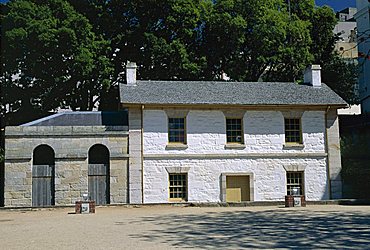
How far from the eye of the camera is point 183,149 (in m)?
26.1

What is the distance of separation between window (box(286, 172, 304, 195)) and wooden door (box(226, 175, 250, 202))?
2226 millimetres

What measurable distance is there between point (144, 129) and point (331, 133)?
9.93 meters

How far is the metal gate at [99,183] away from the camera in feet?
82.4

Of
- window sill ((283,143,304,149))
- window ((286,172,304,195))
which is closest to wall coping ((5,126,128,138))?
window sill ((283,143,304,149))

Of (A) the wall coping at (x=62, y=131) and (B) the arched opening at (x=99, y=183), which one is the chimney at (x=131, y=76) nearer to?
(A) the wall coping at (x=62, y=131)

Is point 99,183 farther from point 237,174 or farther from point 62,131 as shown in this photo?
point 237,174

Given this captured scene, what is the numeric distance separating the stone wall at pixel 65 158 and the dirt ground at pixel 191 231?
4747 mm

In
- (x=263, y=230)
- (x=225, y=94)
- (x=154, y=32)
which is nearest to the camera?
(x=263, y=230)

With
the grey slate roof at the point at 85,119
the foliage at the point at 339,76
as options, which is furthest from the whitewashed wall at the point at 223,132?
the foliage at the point at 339,76

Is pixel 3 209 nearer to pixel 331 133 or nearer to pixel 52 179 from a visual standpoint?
pixel 52 179

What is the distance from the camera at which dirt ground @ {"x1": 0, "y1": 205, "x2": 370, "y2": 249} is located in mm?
11641

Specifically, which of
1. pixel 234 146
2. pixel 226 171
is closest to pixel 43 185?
pixel 226 171

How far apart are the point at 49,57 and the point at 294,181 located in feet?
58.1

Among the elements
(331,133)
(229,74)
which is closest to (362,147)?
(331,133)
